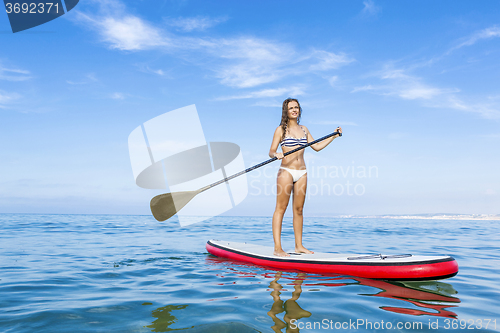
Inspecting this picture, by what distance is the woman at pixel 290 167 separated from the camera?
5141mm

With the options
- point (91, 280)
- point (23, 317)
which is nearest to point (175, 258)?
point (91, 280)

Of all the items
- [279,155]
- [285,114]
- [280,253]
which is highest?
[285,114]

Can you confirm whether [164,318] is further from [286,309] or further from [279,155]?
[279,155]

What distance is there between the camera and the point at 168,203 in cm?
585

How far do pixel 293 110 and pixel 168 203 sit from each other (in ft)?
9.21

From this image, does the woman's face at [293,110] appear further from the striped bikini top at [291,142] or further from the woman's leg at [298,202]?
the woman's leg at [298,202]

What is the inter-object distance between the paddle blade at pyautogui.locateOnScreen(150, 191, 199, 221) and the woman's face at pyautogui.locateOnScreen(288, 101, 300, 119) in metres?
2.18

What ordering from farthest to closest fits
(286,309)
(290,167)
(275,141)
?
(275,141) < (290,167) < (286,309)

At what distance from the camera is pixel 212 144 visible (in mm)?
7551

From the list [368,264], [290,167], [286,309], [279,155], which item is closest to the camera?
[286,309]

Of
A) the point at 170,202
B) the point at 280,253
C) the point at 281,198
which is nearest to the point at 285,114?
the point at 281,198

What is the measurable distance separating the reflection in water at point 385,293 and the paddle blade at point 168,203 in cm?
177

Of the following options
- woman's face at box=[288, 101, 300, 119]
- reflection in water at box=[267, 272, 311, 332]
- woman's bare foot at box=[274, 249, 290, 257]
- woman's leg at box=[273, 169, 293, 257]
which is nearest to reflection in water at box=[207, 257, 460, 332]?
reflection in water at box=[267, 272, 311, 332]

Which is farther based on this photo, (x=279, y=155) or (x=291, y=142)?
(x=291, y=142)
